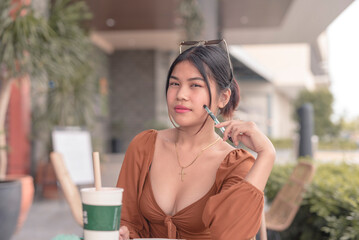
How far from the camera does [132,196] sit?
139 centimetres

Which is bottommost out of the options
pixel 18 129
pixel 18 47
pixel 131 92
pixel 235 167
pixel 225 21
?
pixel 18 129

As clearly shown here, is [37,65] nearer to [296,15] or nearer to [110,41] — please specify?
[296,15]

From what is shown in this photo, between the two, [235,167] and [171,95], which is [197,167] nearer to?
[235,167]

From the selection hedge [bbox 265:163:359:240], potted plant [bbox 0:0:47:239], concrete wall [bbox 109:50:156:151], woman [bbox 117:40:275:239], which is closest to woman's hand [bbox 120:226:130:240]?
woman [bbox 117:40:275:239]

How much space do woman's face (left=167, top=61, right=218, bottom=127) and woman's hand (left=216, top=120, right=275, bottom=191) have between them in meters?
0.13

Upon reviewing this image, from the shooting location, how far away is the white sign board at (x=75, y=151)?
525 cm

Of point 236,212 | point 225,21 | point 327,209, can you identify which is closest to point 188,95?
point 236,212

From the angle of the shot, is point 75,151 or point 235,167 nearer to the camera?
point 235,167

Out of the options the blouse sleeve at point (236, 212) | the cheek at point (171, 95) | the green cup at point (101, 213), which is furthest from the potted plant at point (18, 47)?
the green cup at point (101, 213)

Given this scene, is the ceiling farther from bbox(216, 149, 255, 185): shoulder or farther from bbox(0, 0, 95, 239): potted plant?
bbox(216, 149, 255, 185): shoulder

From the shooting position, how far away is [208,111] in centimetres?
120

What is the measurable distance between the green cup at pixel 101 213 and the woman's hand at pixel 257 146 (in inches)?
15.0

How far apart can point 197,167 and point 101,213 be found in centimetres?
54

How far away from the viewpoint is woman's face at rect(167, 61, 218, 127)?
4.02 ft
